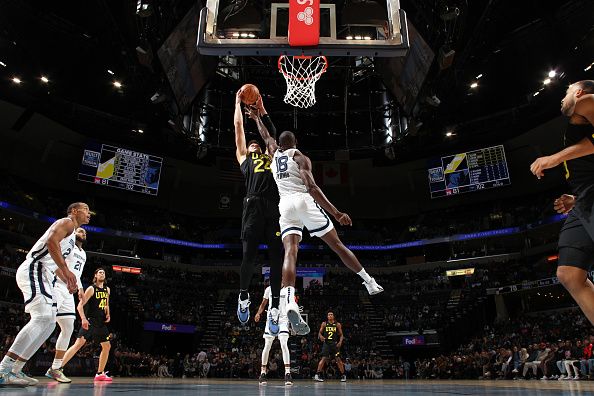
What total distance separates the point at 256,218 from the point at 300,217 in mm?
698

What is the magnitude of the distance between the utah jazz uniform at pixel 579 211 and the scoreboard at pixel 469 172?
25427mm

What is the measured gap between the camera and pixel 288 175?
5.70m

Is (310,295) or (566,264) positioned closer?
(566,264)

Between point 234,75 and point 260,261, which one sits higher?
point 234,75

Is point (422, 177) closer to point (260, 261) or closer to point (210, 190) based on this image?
point (260, 261)

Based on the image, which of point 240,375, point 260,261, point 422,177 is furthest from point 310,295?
point 422,177

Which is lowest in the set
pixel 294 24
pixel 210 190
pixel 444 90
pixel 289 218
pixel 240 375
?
pixel 240 375

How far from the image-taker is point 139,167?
1159 inches

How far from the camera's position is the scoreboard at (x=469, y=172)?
1101 inches

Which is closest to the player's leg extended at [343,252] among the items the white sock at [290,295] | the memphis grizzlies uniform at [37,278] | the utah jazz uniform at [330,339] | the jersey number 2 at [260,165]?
the white sock at [290,295]

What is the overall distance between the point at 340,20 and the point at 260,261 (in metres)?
25.6

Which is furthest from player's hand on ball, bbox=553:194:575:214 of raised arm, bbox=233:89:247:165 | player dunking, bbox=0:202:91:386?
player dunking, bbox=0:202:91:386

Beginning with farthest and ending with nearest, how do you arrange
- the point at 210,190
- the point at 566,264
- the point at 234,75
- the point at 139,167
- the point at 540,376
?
the point at 210,190, the point at 139,167, the point at 234,75, the point at 540,376, the point at 566,264

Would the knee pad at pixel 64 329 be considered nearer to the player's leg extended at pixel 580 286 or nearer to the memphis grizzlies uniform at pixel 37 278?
the memphis grizzlies uniform at pixel 37 278
